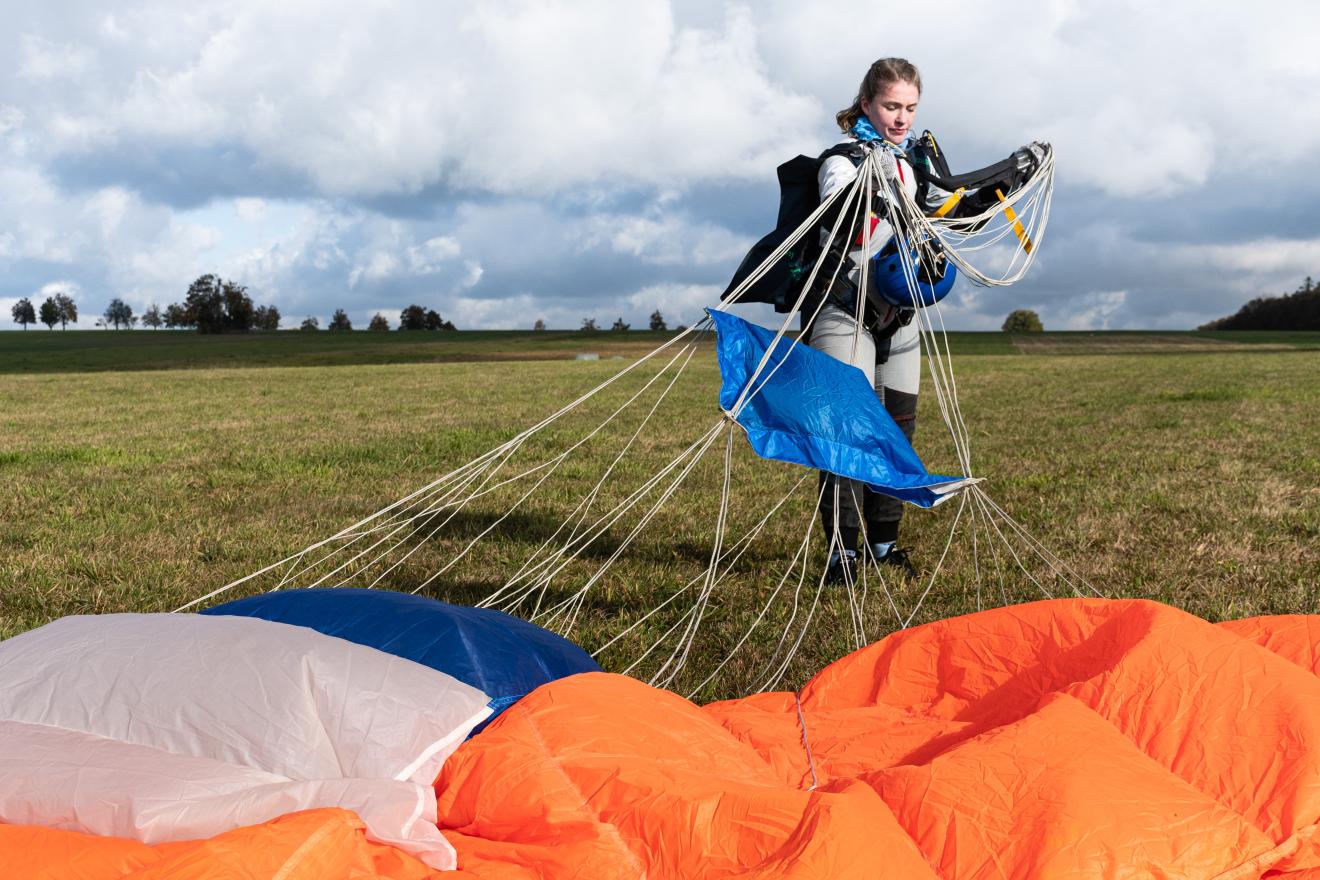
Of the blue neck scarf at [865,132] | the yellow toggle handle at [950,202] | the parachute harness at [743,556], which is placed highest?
the blue neck scarf at [865,132]

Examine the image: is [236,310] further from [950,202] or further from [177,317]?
[950,202]

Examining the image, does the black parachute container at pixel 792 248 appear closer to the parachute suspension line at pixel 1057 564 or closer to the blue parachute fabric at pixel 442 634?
the parachute suspension line at pixel 1057 564

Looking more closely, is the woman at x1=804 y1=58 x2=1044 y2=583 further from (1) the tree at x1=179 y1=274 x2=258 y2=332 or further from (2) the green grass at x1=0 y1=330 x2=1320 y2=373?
(1) the tree at x1=179 y1=274 x2=258 y2=332

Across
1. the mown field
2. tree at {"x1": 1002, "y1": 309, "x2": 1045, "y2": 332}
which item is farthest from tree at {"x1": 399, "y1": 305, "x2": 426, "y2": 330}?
the mown field

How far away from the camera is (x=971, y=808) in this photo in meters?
1.48

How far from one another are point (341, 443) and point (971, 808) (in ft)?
21.5

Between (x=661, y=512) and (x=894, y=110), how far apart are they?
241cm

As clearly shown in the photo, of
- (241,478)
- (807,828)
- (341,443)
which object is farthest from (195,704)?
(341,443)

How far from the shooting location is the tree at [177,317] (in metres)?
68.3

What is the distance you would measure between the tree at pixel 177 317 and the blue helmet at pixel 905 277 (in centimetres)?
7286

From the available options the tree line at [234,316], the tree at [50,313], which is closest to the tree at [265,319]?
the tree line at [234,316]

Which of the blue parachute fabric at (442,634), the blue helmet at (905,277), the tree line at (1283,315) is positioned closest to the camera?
the blue parachute fabric at (442,634)

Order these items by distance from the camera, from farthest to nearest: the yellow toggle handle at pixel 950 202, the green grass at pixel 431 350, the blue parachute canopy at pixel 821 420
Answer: the green grass at pixel 431 350
the yellow toggle handle at pixel 950 202
the blue parachute canopy at pixel 821 420

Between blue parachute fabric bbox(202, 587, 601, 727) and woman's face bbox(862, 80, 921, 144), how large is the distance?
78.6 inches
